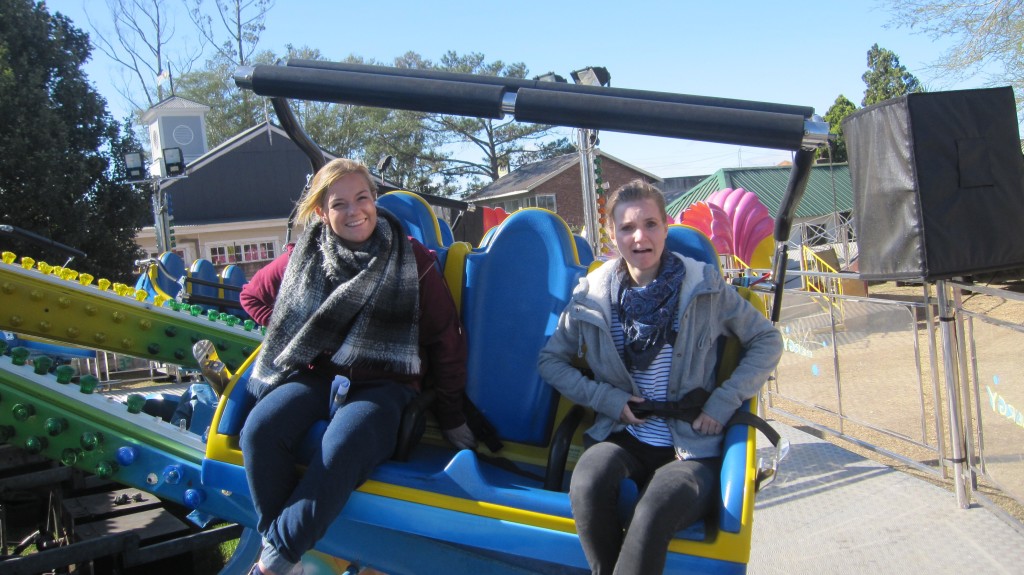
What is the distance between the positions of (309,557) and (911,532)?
2.68m

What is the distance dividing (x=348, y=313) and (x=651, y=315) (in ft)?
3.27

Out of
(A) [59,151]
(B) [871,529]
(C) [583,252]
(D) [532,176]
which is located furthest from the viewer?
(D) [532,176]

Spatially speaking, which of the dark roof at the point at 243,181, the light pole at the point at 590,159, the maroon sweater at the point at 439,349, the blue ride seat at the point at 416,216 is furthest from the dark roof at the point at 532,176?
the maroon sweater at the point at 439,349

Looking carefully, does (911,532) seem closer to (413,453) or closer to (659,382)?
(659,382)

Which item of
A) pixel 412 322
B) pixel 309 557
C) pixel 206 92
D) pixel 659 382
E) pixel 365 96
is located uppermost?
pixel 206 92

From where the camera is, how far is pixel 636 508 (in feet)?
6.57

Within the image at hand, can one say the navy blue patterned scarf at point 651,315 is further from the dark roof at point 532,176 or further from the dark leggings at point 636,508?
the dark roof at point 532,176

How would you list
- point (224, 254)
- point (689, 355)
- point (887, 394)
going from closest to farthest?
point (689, 355) < point (887, 394) < point (224, 254)

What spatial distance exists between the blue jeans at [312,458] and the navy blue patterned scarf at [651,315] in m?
0.79

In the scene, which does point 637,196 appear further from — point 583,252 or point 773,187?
point 773,187

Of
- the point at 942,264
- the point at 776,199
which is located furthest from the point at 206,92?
the point at 942,264

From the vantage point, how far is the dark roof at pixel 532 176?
3284cm

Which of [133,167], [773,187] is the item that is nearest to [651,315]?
[133,167]

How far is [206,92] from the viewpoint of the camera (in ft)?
115
